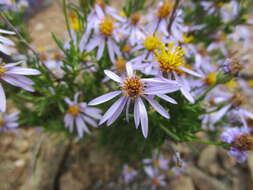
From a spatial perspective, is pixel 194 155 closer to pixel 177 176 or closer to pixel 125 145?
pixel 177 176

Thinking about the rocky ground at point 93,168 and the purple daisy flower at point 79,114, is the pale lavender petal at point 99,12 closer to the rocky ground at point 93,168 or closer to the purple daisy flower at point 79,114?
the purple daisy flower at point 79,114

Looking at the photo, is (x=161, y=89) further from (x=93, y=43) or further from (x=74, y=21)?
(x=74, y=21)

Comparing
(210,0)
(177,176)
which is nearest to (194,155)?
(177,176)

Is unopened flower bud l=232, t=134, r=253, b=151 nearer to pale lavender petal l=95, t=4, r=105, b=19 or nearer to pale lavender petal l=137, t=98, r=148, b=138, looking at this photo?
pale lavender petal l=137, t=98, r=148, b=138

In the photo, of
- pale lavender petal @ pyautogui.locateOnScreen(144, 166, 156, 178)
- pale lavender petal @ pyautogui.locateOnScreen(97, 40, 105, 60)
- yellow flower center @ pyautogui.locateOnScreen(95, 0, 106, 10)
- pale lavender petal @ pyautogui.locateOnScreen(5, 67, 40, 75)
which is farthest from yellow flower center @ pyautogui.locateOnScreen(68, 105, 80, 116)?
pale lavender petal @ pyautogui.locateOnScreen(144, 166, 156, 178)

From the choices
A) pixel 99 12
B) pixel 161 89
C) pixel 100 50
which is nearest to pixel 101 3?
pixel 99 12

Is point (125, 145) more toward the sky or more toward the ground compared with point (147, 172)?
more toward the sky
